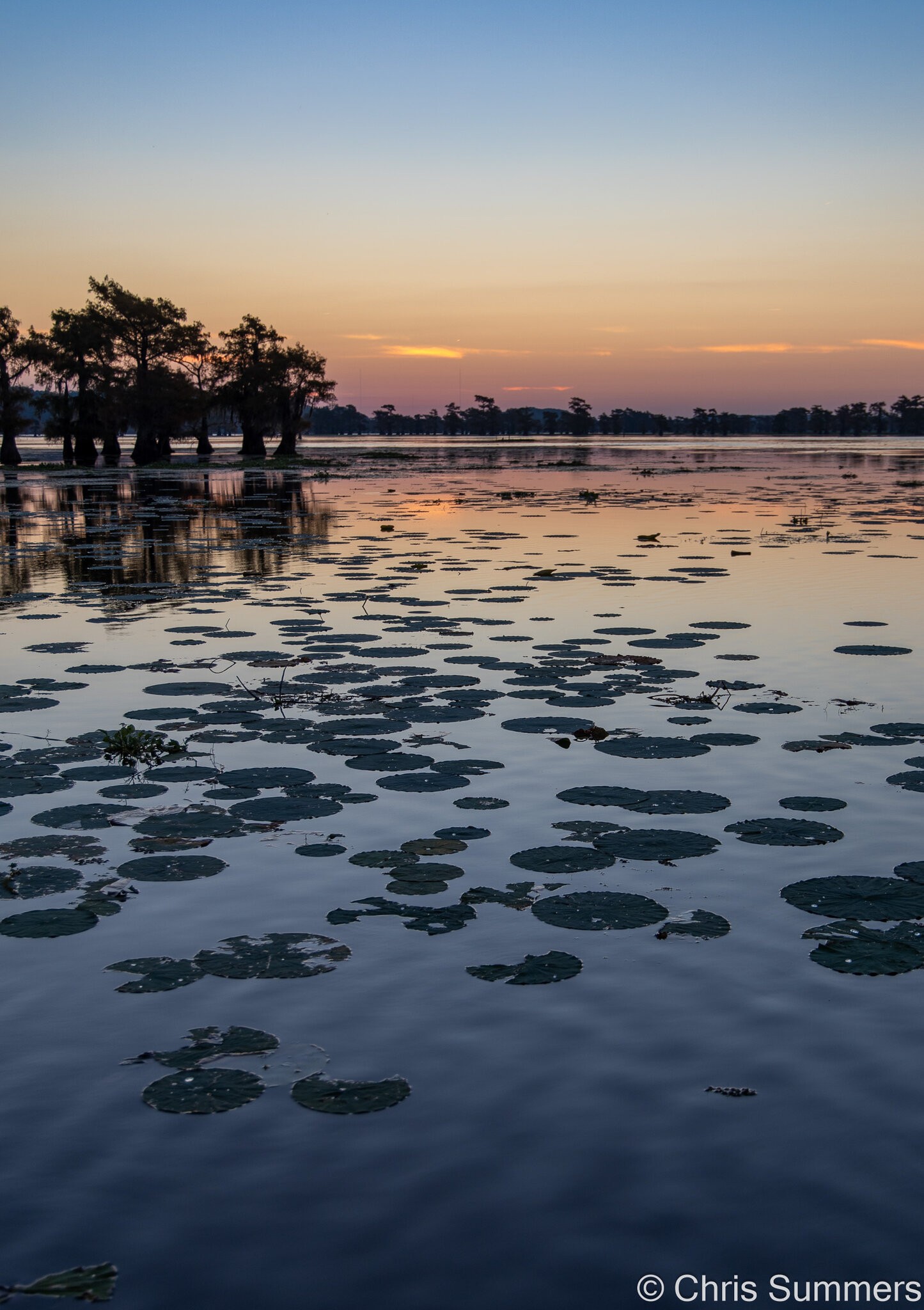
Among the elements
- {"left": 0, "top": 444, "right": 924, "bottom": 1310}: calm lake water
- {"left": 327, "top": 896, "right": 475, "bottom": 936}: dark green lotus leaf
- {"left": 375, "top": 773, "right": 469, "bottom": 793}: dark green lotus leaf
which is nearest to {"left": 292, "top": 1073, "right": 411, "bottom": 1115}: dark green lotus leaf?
{"left": 0, "top": 444, "right": 924, "bottom": 1310}: calm lake water

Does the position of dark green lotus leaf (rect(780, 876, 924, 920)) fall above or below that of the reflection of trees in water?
below

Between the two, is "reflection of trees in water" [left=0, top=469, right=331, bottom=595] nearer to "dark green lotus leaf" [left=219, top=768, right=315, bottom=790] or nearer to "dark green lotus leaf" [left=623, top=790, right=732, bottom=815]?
"dark green lotus leaf" [left=219, top=768, right=315, bottom=790]

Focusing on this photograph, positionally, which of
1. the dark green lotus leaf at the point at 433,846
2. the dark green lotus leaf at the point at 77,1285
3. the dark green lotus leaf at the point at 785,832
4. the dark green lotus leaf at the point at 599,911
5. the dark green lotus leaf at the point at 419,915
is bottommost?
the dark green lotus leaf at the point at 77,1285

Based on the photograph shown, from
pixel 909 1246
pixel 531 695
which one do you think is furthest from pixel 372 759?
pixel 909 1246

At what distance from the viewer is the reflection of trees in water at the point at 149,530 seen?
19.8 metres

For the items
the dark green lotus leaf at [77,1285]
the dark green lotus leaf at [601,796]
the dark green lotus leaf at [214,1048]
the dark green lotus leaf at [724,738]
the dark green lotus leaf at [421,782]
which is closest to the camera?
the dark green lotus leaf at [77,1285]

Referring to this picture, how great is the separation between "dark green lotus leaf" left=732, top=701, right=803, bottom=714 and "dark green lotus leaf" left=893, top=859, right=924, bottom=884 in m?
3.23

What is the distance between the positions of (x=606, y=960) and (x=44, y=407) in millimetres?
75856

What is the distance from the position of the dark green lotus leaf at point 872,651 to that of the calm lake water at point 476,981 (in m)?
0.09

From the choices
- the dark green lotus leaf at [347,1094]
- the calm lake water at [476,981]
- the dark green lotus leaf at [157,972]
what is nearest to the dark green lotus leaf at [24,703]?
the calm lake water at [476,981]

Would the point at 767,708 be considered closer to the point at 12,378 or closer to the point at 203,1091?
the point at 203,1091

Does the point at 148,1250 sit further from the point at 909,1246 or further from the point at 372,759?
the point at 372,759

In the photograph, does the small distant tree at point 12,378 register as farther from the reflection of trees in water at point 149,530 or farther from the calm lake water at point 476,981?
the calm lake water at point 476,981

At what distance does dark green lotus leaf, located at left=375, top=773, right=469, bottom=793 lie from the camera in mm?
7324
